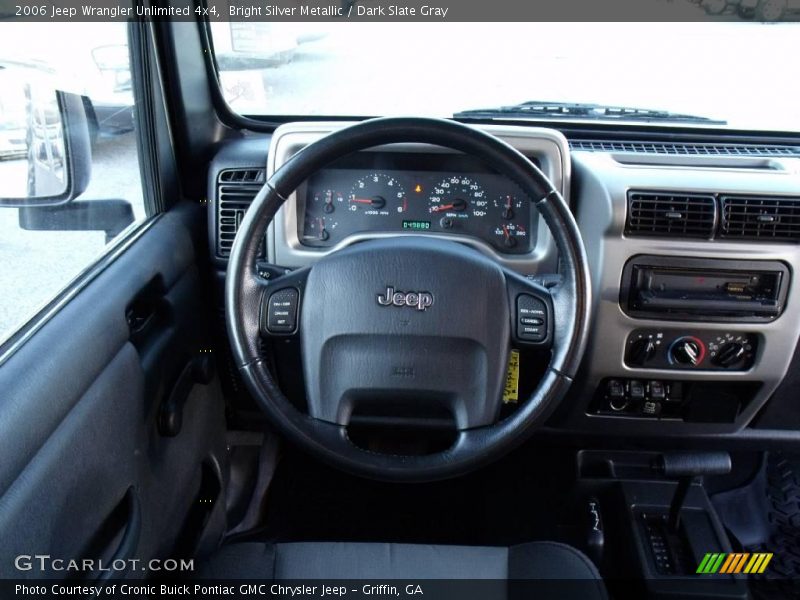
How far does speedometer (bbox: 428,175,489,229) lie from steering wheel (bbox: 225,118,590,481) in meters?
0.30

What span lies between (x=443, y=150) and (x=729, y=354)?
Answer: 0.89m

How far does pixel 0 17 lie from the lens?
3.69 feet

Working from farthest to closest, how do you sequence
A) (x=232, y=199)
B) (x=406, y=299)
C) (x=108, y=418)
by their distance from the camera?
(x=232, y=199) → (x=406, y=299) → (x=108, y=418)

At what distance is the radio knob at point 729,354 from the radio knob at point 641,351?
0.16 meters

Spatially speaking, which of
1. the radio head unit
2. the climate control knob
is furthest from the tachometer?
the climate control knob

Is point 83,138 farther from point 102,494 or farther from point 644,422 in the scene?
point 644,422

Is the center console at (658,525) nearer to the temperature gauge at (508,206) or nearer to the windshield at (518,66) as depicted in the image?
the temperature gauge at (508,206)

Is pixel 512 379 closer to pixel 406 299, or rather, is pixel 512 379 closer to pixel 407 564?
pixel 406 299

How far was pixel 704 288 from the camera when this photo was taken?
1.70m

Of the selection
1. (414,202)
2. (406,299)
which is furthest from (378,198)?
(406,299)

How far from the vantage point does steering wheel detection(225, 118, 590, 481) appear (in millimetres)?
1307

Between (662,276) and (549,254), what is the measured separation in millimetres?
283

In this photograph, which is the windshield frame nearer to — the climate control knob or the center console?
the climate control knob

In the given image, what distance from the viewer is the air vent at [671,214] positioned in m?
1.64
